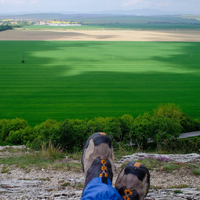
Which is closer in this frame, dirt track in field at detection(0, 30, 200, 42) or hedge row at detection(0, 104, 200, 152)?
hedge row at detection(0, 104, 200, 152)

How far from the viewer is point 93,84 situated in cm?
4041

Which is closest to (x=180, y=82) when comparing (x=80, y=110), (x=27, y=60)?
(x=80, y=110)

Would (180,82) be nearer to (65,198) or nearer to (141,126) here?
(141,126)

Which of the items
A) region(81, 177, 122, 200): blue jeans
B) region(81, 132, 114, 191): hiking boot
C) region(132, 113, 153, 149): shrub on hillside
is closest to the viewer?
region(81, 177, 122, 200): blue jeans

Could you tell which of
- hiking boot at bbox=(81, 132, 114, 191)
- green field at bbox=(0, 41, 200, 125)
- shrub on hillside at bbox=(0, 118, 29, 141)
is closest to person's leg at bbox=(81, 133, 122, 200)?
hiking boot at bbox=(81, 132, 114, 191)

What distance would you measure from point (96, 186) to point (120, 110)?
25409 mm

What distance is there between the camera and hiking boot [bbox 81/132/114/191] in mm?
4158

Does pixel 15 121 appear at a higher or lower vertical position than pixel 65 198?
lower

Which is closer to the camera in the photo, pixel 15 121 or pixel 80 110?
pixel 15 121

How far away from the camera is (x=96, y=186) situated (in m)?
3.37

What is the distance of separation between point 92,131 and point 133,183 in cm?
1091

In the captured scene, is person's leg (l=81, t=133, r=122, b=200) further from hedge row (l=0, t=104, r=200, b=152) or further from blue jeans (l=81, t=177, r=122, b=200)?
hedge row (l=0, t=104, r=200, b=152)

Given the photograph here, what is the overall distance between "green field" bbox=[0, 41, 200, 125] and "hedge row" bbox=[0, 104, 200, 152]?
5967mm

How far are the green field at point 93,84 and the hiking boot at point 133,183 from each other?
21671mm
